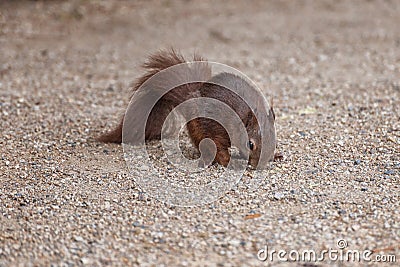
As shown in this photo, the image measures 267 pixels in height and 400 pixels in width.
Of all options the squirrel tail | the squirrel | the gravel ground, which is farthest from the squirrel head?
the squirrel tail

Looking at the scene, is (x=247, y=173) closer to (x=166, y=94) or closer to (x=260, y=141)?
(x=260, y=141)

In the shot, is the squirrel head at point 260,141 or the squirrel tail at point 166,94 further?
the squirrel tail at point 166,94

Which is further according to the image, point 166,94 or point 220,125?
point 166,94

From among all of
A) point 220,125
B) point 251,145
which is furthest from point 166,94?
point 251,145

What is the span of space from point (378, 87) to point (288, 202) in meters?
2.81

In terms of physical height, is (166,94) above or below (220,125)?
above

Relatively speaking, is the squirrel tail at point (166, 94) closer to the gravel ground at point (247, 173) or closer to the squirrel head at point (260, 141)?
the gravel ground at point (247, 173)

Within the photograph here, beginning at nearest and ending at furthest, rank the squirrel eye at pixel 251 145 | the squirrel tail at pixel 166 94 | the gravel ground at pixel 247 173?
the gravel ground at pixel 247 173 → the squirrel eye at pixel 251 145 → the squirrel tail at pixel 166 94

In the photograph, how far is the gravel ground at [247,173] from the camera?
3270 mm

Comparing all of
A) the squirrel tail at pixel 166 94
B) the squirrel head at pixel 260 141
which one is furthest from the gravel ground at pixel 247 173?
the squirrel tail at pixel 166 94

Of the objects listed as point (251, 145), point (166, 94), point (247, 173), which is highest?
point (166, 94)

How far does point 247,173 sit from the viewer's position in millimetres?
4051

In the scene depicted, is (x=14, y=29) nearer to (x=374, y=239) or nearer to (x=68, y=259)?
(x=68, y=259)

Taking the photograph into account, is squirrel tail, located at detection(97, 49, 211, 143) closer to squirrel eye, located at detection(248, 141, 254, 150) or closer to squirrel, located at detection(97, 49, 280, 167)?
squirrel, located at detection(97, 49, 280, 167)
